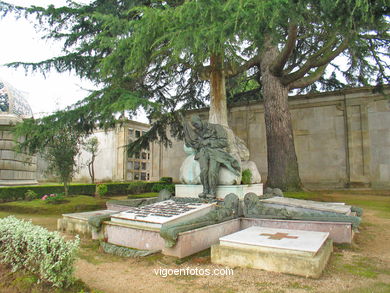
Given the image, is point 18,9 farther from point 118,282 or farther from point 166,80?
point 118,282

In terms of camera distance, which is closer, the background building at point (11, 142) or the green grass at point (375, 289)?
the green grass at point (375, 289)

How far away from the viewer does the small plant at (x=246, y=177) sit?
6.76 meters

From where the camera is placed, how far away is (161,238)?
4359mm

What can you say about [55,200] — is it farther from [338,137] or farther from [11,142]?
[338,137]

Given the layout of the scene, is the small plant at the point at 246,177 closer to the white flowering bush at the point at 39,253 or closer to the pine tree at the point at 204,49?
the pine tree at the point at 204,49

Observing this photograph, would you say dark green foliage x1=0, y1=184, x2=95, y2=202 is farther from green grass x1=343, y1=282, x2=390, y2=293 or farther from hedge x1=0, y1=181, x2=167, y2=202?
green grass x1=343, y1=282, x2=390, y2=293

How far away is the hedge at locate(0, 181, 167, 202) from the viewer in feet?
36.5

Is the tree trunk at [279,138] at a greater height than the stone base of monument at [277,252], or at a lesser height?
greater

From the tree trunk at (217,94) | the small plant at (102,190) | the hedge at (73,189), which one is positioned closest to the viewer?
the tree trunk at (217,94)

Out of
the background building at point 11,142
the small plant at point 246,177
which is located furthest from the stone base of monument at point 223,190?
the background building at point 11,142

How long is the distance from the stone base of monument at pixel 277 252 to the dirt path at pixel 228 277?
0.10 metres

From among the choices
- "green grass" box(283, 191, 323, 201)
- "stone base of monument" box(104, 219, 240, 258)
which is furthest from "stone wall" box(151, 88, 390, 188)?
"stone base of monument" box(104, 219, 240, 258)

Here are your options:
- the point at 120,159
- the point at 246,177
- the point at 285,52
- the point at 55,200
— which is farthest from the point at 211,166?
the point at 120,159

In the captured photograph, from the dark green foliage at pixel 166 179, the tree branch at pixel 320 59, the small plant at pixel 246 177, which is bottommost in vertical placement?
the dark green foliage at pixel 166 179
